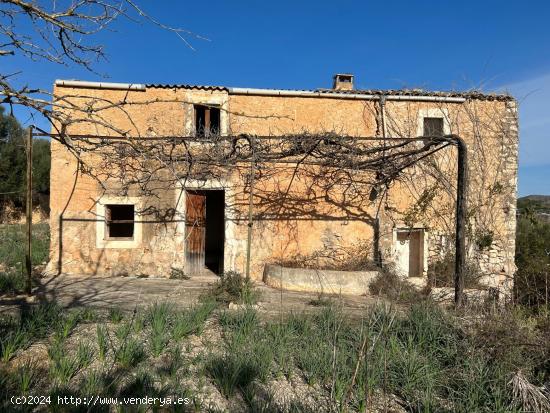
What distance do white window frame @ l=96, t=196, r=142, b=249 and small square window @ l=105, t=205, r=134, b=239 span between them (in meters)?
0.24

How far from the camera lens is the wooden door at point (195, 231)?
946cm

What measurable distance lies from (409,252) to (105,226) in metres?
7.92

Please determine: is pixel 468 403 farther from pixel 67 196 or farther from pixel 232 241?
pixel 67 196

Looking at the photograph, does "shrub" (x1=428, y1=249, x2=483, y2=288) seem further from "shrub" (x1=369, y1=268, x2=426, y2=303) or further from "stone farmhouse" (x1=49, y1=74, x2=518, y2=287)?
"shrub" (x1=369, y1=268, x2=426, y2=303)

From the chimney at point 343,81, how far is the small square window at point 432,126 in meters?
2.60

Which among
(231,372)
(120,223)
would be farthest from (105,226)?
(231,372)

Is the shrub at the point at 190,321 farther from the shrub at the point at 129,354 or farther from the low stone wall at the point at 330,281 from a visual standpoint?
the low stone wall at the point at 330,281

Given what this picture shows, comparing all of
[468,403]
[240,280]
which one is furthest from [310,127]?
[468,403]

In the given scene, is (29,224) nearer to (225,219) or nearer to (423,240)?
(225,219)

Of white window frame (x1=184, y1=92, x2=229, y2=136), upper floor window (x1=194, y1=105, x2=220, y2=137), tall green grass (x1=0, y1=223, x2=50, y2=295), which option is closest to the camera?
tall green grass (x1=0, y1=223, x2=50, y2=295)

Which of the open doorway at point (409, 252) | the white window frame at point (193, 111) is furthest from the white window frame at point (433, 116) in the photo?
the white window frame at point (193, 111)

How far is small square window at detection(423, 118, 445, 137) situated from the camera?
9.79 meters

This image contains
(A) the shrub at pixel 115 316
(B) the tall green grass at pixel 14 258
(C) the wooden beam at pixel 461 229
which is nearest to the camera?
(A) the shrub at pixel 115 316

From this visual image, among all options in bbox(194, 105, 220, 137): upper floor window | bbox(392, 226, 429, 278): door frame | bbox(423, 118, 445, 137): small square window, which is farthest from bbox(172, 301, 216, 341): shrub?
bbox(423, 118, 445, 137): small square window
